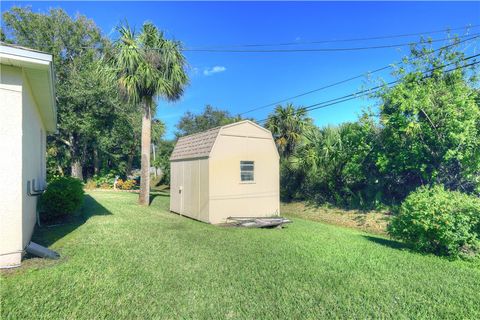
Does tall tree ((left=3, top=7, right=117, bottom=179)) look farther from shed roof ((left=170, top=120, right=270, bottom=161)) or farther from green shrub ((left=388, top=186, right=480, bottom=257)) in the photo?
green shrub ((left=388, top=186, right=480, bottom=257))

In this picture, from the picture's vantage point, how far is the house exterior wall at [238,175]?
9.62 metres

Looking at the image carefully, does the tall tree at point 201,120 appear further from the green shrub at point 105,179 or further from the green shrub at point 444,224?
the green shrub at point 444,224

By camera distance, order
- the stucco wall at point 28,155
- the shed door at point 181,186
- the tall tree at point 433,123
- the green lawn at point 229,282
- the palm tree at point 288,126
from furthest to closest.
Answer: the palm tree at point 288,126 < the shed door at point 181,186 < the tall tree at point 433,123 < the stucco wall at point 28,155 < the green lawn at point 229,282

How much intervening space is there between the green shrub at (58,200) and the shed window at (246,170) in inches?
209

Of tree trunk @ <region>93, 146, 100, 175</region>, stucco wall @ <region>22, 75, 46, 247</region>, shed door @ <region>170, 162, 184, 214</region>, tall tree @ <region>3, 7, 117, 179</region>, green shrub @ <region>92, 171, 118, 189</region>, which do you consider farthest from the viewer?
tree trunk @ <region>93, 146, 100, 175</region>

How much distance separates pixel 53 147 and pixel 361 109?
2344cm

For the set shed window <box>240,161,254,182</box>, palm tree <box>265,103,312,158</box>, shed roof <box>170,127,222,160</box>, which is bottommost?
shed window <box>240,161,254,182</box>

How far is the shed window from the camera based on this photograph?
1026cm

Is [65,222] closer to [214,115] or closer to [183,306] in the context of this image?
[183,306]

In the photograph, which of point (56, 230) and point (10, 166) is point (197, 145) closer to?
point (56, 230)

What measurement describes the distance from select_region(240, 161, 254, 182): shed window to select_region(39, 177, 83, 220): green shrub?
5307 mm

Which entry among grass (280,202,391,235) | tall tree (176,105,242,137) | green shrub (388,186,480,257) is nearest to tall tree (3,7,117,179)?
tall tree (176,105,242,137)

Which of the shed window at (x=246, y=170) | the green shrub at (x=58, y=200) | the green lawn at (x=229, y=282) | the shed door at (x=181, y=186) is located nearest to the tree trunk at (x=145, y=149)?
the shed door at (x=181, y=186)

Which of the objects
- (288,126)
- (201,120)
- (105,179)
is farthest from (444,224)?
(201,120)
